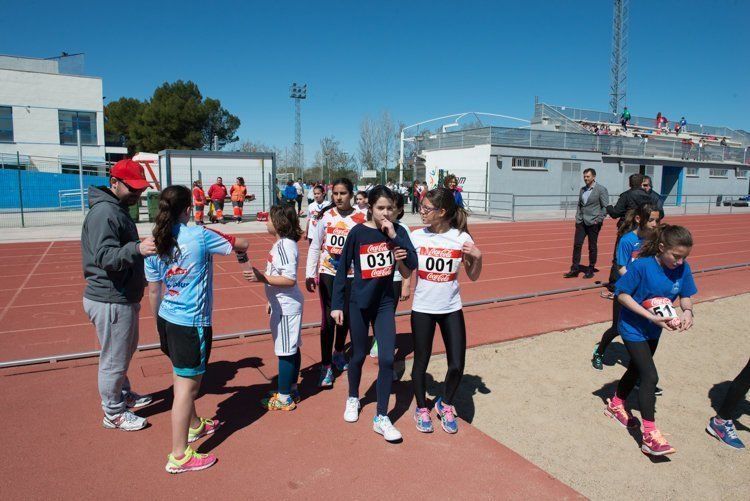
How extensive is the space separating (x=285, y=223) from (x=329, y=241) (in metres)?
0.96

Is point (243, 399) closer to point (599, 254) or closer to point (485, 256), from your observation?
point (485, 256)

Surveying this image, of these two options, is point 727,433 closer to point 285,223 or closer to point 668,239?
point 668,239

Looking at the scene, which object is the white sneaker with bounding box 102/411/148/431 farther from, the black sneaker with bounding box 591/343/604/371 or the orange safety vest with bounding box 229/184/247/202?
the orange safety vest with bounding box 229/184/247/202

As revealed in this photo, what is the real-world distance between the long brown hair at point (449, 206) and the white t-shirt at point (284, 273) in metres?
1.12

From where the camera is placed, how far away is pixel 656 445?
366 centimetres

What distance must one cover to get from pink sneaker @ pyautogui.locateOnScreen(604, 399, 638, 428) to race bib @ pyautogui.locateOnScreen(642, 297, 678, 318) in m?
1.03

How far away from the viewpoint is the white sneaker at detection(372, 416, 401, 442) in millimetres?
3709

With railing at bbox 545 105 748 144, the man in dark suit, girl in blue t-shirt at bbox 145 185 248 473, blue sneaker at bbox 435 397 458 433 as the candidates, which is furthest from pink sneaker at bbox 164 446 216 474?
railing at bbox 545 105 748 144

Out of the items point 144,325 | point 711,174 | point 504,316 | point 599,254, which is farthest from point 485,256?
point 711,174

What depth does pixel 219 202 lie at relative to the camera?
20625mm

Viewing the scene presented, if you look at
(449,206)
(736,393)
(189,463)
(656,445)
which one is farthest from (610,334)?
(189,463)

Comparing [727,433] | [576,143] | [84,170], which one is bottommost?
[727,433]

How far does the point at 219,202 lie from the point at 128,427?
17655 mm

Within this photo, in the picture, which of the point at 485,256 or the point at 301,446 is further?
the point at 485,256
